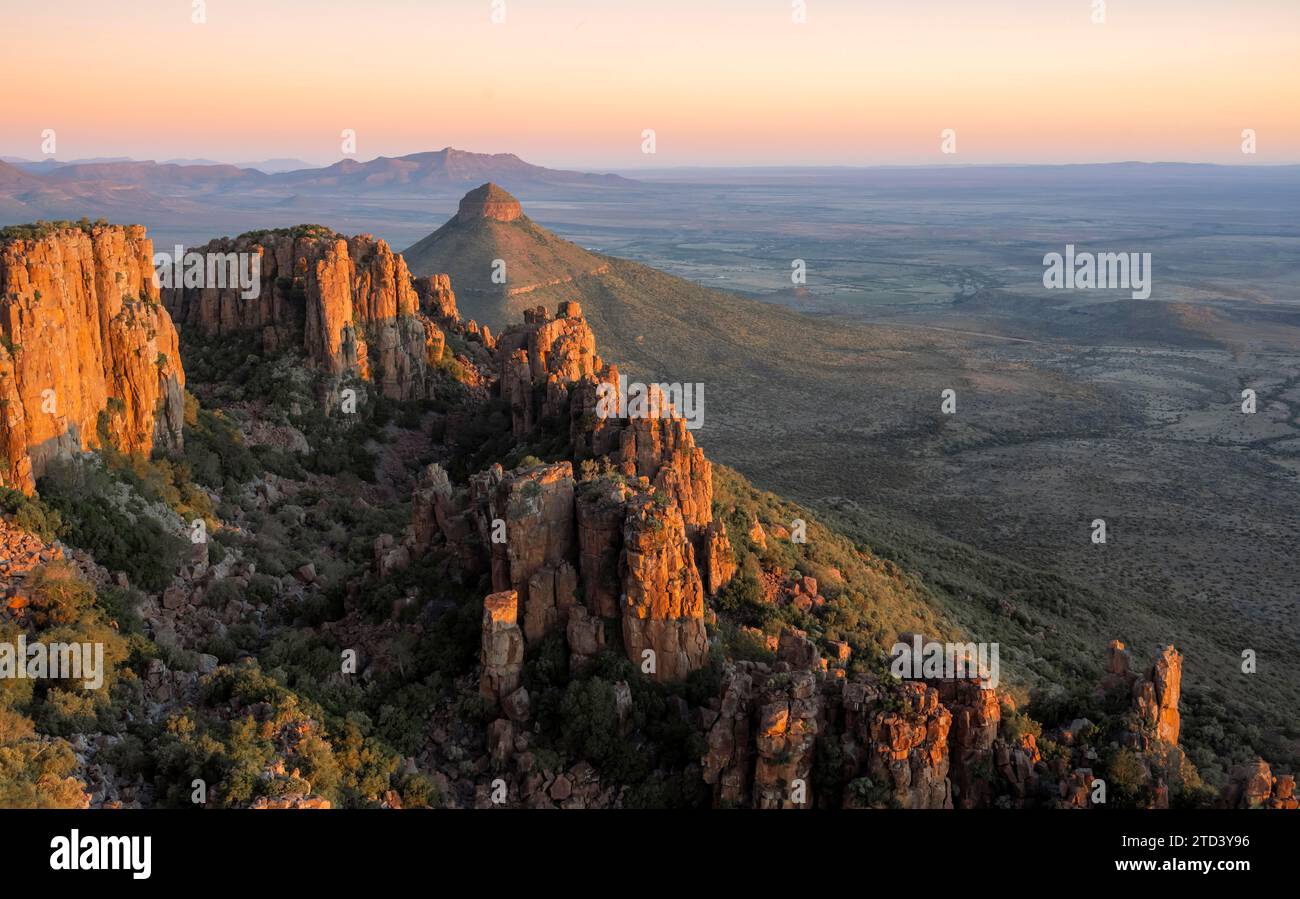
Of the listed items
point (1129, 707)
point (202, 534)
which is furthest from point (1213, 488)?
point (202, 534)

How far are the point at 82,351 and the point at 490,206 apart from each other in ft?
347

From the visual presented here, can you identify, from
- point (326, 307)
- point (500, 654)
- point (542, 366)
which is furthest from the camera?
point (542, 366)

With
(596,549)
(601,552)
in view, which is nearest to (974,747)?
(601,552)

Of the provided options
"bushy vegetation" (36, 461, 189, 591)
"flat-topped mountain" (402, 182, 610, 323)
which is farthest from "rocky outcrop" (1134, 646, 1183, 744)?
"flat-topped mountain" (402, 182, 610, 323)

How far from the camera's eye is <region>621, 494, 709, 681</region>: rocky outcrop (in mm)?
20828

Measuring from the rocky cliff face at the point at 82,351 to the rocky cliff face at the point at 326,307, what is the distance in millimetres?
8660

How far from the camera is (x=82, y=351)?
95.1 feet

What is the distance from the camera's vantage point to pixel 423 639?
23141 mm

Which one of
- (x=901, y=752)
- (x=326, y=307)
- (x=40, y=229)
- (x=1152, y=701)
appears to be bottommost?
(x=1152, y=701)

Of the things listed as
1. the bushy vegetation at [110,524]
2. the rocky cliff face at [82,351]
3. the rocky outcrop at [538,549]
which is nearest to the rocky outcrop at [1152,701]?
the rocky outcrop at [538,549]

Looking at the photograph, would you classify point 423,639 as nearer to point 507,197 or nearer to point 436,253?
point 436,253

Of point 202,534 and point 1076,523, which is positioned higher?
point 202,534

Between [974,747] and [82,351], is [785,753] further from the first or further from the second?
[82,351]

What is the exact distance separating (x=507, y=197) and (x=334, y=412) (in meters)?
97.4
